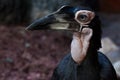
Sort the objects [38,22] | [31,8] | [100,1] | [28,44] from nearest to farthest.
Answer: [38,22] → [28,44] → [31,8] → [100,1]

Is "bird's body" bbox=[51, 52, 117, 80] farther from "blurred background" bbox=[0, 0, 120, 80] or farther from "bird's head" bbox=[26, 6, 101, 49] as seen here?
"blurred background" bbox=[0, 0, 120, 80]

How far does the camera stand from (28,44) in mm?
5496

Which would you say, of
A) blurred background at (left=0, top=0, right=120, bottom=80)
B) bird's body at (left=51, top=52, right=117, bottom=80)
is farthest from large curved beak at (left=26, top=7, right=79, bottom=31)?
blurred background at (left=0, top=0, right=120, bottom=80)

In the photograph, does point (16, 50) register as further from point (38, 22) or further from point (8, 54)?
point (38, 22)

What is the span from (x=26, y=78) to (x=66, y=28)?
1.60 m

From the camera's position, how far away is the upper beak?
3.07 meters

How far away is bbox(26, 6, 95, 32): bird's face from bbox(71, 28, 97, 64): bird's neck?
5 centimetres

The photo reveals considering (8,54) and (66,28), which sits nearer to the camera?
(66,28)

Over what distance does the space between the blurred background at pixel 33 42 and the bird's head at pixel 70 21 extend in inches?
34.5

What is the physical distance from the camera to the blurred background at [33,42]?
4751 mm

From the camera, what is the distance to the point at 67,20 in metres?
3.09

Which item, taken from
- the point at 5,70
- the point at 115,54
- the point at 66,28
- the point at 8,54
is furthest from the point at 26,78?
the point at 66,28

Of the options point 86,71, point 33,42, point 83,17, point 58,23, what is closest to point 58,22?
point 58,23

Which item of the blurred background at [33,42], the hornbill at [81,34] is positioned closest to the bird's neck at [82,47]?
the hornbill at [81,34]
